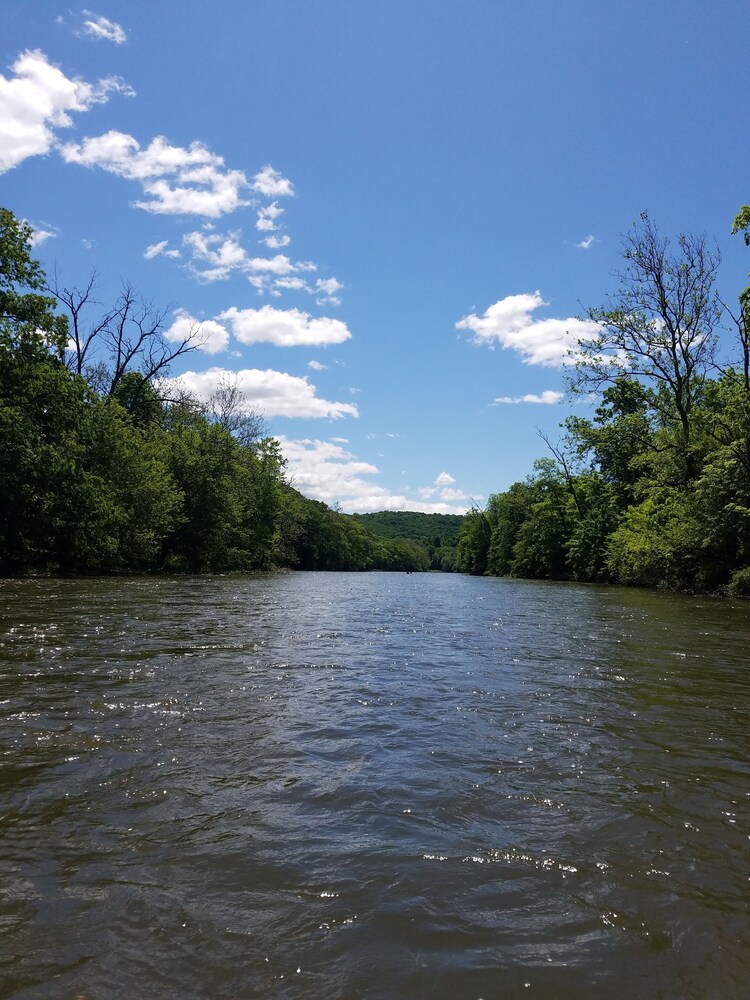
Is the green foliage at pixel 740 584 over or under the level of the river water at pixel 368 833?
over

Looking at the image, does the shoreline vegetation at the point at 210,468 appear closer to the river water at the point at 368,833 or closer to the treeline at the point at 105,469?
the treeline at the point at 105,469

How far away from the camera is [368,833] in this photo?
414 cm

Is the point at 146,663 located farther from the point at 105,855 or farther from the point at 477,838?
the point at 477,838

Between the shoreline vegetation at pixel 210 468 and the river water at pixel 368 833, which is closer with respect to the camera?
the river water at pixel 368 833

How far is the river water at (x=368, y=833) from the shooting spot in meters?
2.82

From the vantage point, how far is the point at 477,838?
13.5ft

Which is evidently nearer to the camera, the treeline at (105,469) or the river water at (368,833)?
the river water at (368,833)

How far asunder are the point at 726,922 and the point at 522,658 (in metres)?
8.31

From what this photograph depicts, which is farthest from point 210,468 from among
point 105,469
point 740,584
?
point 740,584

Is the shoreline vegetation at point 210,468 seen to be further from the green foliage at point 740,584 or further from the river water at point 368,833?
the river water at point 368,833

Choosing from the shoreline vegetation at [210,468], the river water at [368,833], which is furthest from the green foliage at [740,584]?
the river water at [368,833]

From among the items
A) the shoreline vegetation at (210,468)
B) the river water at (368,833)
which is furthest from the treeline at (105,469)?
the river water at (368,833)

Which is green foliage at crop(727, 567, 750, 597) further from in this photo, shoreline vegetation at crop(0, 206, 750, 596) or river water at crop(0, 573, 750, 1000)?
river water at crop(0, 573, 750, 1000)

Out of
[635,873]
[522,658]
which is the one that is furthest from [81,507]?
[635,873]
